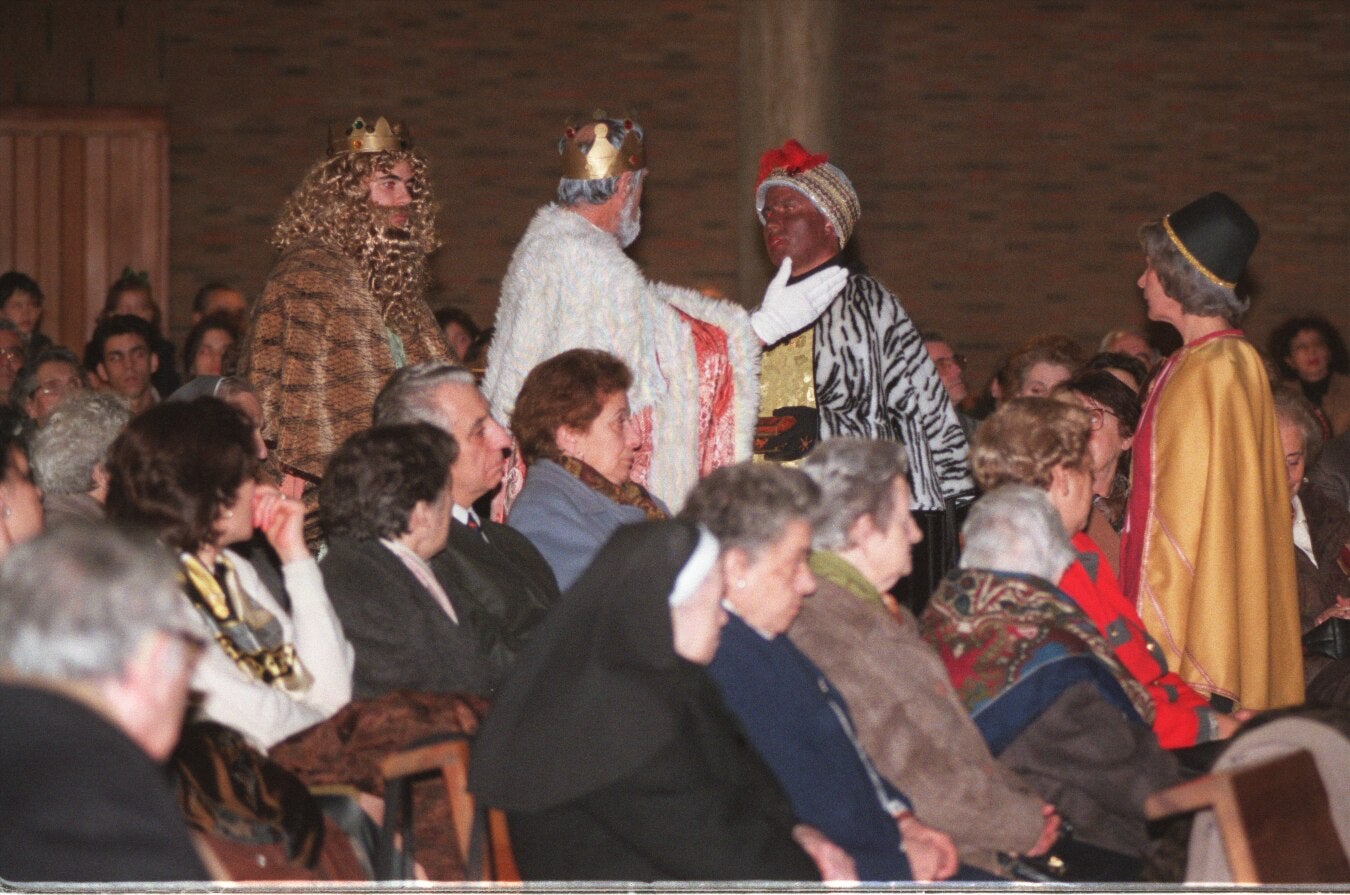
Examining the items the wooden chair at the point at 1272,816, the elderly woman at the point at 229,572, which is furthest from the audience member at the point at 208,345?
the wooden chair at the point at 1272,816

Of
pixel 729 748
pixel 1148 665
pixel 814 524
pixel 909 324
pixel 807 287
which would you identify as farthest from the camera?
pixel 909 324

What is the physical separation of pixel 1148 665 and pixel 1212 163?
20.7 feet

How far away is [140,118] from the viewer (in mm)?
9383

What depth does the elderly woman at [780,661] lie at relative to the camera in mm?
2977

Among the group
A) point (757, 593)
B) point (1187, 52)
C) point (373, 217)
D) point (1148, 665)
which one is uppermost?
point (1187, 52)

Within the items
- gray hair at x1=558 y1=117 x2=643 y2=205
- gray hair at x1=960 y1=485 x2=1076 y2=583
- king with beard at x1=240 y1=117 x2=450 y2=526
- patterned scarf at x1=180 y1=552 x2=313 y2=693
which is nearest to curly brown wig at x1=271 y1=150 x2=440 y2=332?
king with beard at x1=240 y1=117 x2=450 y2=526

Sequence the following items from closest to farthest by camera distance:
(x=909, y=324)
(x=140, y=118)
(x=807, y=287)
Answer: (x=807, y=287) → (x=909, y=324) → (x=140, y=118)

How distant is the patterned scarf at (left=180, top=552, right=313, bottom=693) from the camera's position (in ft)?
10.7

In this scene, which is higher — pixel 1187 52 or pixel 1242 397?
pixel 1187 52

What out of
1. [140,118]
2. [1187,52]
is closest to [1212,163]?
[1187,52]

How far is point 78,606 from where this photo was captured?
1862 millimetres

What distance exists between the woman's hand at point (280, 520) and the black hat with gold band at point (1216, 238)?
2374mm

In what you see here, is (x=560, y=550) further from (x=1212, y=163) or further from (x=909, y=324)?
(x=1212, y=163)

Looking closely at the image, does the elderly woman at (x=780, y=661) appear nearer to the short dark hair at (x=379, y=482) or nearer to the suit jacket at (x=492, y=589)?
the short dark hair at (x=379, y=482)
